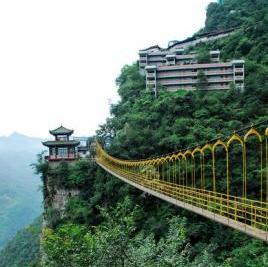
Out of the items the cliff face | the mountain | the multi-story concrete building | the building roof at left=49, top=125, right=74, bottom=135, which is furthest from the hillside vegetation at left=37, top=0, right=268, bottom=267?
the mountain

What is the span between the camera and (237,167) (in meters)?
23.3

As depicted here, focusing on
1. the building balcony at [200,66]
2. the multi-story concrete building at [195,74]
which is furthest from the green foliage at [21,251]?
the building balcony at [200,66]

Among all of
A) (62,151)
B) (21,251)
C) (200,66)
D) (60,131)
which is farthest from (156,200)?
(21,251)

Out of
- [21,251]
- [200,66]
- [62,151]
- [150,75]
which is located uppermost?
[200,66]

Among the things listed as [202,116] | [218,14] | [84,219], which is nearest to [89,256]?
[84,219]

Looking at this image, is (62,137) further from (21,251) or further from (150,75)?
(21,251)

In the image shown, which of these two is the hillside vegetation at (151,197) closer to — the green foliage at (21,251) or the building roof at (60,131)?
the building roof at (60,131)

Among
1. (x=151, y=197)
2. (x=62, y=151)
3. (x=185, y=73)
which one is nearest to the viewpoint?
(x=151, y=197)

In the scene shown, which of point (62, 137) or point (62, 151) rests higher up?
point (62, 137)

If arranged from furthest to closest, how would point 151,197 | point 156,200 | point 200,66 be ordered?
point 200,66 < point 151,197 < point 156,200

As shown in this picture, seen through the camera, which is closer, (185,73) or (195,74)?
(195,74)

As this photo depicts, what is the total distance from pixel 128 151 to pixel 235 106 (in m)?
7.86

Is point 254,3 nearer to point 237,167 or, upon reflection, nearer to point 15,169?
point 237,167

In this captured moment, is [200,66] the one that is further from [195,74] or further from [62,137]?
[62,137]
